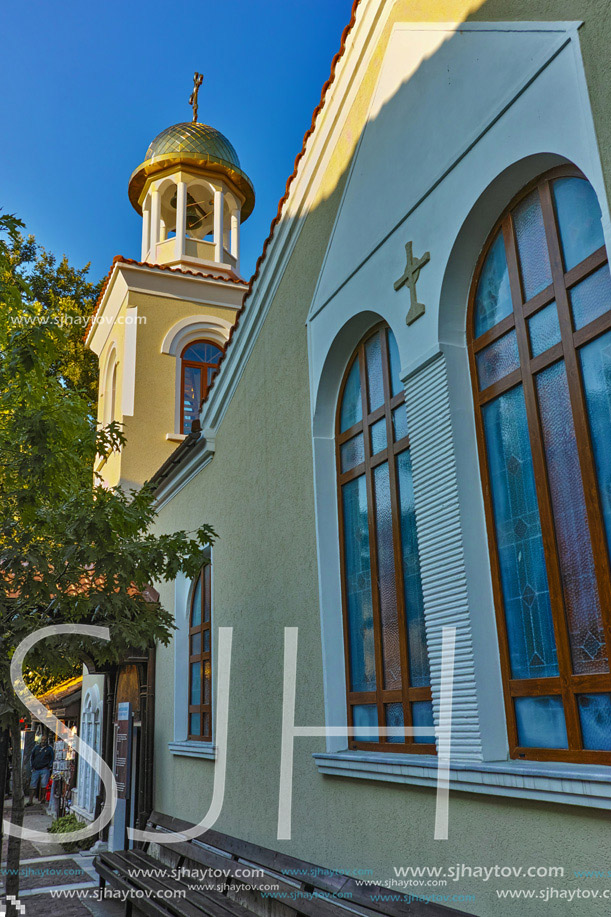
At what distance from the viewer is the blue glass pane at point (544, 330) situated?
3.98 meters

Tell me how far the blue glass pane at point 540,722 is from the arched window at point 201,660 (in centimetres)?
542

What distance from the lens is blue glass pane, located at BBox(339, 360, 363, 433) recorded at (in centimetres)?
607

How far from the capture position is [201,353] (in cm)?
1512

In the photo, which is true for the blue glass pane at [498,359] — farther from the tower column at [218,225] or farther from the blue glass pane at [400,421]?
the tower column at [218,225]

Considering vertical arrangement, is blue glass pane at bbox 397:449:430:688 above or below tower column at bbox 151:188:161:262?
below

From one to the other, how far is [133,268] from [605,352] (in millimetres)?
12396

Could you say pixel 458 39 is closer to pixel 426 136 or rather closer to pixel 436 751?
pixel 426 136

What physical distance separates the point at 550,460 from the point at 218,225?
44.4ft

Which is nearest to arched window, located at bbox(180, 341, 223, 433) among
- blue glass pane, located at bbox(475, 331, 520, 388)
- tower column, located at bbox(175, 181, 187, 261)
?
tower column, located at bbox(175, 181, 187, 261)

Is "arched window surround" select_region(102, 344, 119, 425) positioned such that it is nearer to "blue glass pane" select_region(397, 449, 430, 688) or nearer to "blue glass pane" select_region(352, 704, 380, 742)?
"blue glass pane" select_region(352, 704, 380, 742)

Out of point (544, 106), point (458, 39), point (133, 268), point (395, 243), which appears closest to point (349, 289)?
point (395, 243)

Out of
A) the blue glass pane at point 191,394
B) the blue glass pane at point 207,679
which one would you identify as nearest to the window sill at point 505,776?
the blue glass pane at point 207,679

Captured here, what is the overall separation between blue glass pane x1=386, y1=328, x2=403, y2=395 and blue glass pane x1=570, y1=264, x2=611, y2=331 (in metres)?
1.76

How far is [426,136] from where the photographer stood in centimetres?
518
